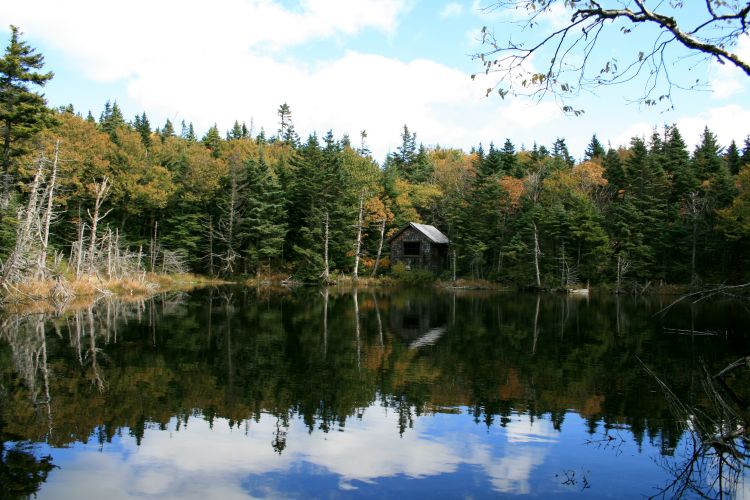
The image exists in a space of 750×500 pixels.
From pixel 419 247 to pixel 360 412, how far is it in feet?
153

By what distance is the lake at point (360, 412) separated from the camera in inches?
293

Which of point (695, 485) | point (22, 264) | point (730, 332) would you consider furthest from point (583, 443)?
point (22, 264)

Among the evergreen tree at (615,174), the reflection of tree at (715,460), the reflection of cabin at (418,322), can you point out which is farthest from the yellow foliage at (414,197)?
the reflection of tree at (715,460)

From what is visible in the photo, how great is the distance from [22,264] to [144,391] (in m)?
17.0

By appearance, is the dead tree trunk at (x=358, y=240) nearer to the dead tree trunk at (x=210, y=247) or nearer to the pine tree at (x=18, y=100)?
the dead tree trunk at (x=210, y=247)

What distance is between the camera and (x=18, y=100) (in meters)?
25.4

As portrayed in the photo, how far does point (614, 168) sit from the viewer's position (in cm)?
5762

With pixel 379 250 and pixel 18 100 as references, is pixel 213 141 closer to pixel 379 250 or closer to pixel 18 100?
pixel 379 250

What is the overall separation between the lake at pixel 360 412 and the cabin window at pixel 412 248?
3588 centimetres

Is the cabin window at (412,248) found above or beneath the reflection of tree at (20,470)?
above

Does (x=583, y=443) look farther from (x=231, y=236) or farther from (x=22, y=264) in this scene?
(x=231, y=236)

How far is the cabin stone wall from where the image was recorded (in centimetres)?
5656

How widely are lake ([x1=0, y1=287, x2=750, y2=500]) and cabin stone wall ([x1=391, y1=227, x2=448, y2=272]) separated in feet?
116

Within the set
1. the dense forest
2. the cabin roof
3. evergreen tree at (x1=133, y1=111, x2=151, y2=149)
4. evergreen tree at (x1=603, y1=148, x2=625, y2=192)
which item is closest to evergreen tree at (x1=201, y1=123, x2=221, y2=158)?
evergreen tree at (x1=133, y1=111, x2=151, y2=149)
